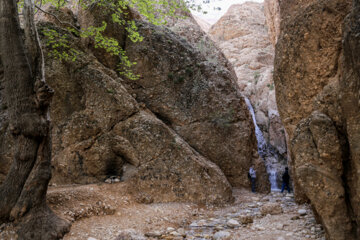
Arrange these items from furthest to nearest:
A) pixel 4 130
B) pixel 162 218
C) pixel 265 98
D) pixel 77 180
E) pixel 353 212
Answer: pixel 265 98
pixel 77 180
pixel 4 130
pixel 162 218
pixel 353 212

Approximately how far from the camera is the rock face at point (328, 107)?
3.88 meters

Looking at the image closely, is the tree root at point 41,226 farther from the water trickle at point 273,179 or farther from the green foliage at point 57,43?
the water trickle at point 273,179

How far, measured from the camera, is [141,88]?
12148 mm

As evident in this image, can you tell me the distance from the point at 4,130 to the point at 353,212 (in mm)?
10091

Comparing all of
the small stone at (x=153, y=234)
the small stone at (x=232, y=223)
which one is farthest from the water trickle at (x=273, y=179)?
the small stone at (x=153, y=234)

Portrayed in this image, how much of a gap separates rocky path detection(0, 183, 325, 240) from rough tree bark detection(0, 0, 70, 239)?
0.46m

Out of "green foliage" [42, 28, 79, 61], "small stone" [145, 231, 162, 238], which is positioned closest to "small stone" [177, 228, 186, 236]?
"small stone" [145, 231, 162, 238]

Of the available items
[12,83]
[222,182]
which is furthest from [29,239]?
[222,182]

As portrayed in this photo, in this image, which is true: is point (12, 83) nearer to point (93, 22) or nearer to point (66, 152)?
point (66, 152)

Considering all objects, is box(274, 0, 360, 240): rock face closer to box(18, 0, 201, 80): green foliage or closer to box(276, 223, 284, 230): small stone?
box(276, 223, 284, 230): small stone

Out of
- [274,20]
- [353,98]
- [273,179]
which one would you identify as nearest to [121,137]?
[353,98]

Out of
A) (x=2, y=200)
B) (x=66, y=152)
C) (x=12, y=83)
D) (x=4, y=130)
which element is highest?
(x=12, y=83)

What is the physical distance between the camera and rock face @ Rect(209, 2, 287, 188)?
19188mm

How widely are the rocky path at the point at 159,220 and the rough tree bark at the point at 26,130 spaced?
463 mm
